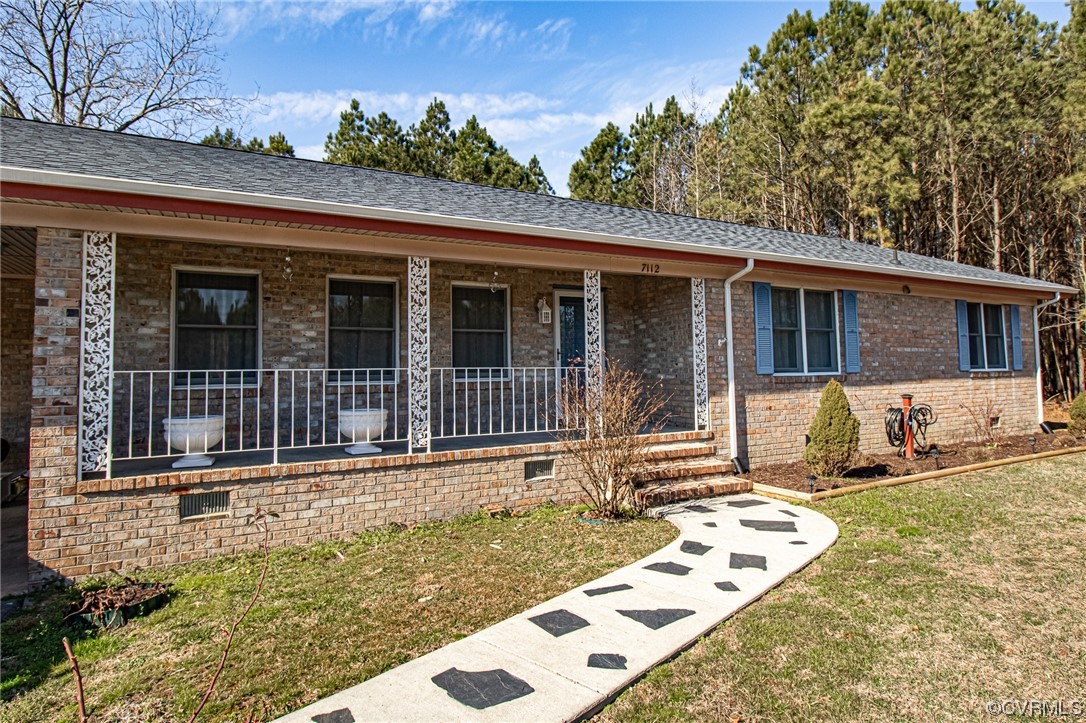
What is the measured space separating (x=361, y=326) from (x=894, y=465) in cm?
810

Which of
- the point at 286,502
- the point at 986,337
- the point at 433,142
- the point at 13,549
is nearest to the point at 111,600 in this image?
the point at 286,502

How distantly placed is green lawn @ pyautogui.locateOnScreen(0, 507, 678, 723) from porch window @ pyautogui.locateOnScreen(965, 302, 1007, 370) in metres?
9.53

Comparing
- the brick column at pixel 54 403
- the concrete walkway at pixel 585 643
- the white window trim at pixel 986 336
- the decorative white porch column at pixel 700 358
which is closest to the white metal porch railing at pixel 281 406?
the brick column at pixel 54 403

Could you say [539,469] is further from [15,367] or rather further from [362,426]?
[15,367]

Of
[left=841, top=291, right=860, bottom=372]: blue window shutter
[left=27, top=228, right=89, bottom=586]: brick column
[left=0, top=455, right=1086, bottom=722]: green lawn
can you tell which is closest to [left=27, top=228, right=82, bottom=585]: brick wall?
[left=27, top=228, right=89, bottom=586]: brick column

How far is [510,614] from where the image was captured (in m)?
4.00

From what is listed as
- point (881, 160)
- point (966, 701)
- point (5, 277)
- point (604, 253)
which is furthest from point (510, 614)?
point (881, 160)

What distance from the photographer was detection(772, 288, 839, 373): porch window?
9.37m

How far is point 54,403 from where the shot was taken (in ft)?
15.8

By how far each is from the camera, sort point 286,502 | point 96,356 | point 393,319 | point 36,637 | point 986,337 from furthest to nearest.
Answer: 1. point 986,337
2. point 393,319
3. point 286,502
4. point 96,356
5. point 36,637

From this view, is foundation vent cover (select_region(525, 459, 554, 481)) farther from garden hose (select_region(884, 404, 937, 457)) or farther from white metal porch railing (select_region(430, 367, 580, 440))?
garden hose (select_region(884, 404, 937, 457))

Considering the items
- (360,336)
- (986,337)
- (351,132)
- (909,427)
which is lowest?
(909,427)

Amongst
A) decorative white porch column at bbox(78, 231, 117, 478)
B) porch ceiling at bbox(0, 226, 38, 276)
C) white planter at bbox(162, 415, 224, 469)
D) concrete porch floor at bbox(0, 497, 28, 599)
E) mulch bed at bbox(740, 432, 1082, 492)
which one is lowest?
concrete porch floor at bbox(0, 497, 28, 599)

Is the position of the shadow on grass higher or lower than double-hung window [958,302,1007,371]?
lower
